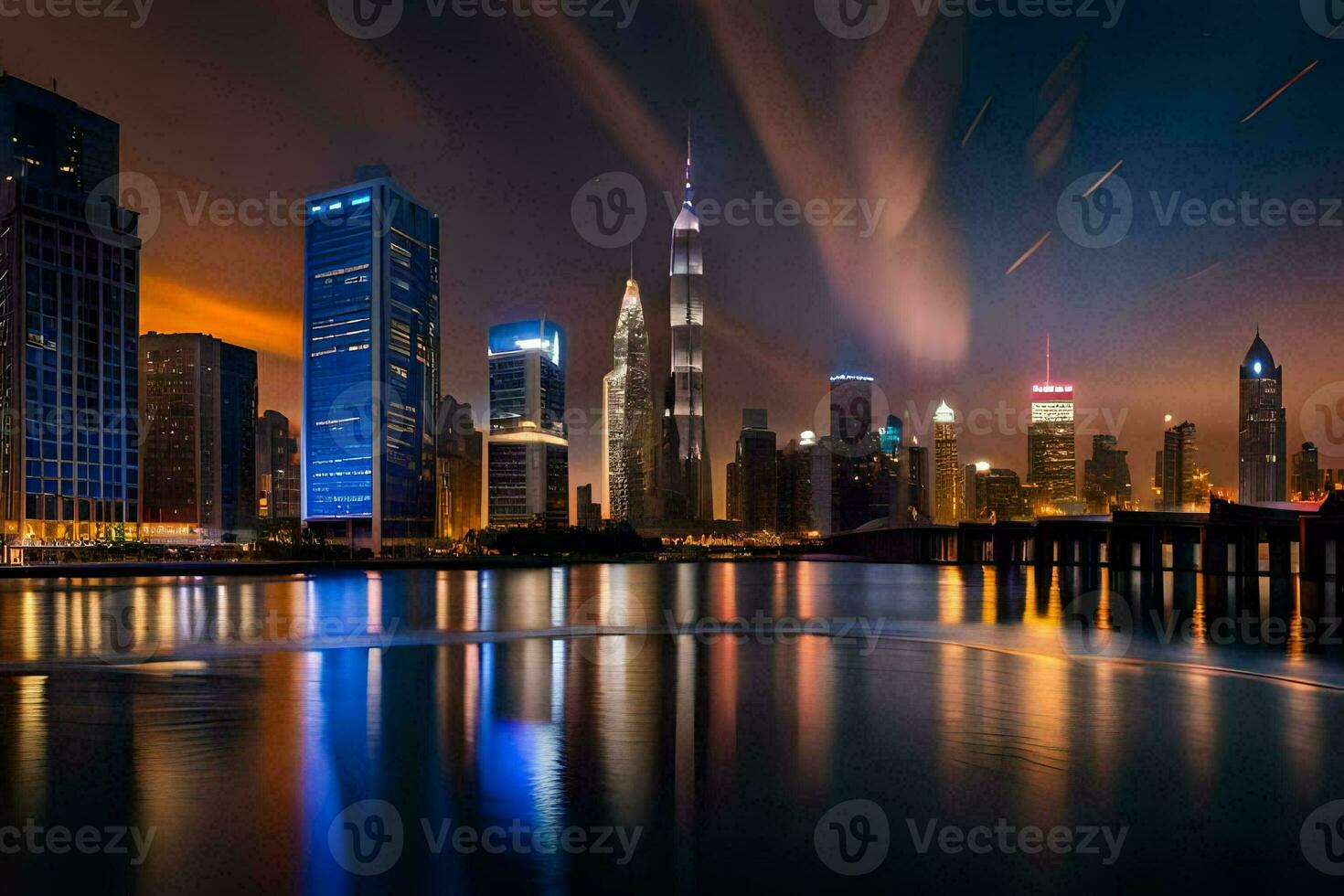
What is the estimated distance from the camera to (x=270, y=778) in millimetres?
16516

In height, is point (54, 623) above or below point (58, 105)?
below

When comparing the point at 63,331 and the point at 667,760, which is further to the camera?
the point at 63,331

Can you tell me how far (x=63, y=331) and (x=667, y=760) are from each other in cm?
19766

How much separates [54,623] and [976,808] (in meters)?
51.7

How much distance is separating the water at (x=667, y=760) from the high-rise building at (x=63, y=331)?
149717 mm

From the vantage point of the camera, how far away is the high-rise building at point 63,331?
165 metres

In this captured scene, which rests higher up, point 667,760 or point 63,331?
point 63,331

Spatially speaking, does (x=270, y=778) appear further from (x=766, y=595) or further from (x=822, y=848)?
(x=766, y=595)

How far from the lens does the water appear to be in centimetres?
1241

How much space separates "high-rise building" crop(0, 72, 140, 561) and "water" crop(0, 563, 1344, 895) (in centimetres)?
14972

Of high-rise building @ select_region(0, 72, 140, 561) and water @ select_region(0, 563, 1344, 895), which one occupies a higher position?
high-rise building @ select_region(0, 72, 140, 561)

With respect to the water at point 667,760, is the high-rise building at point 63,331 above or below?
above

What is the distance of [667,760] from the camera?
18.4 m

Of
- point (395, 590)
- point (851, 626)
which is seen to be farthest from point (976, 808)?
point (395, 590)
